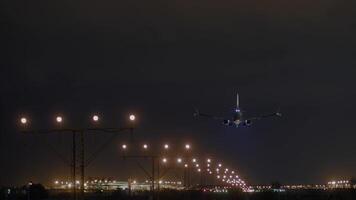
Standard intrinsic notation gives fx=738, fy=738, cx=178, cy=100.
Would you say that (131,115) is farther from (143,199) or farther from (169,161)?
(169,161)

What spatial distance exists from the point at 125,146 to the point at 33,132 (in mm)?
27548

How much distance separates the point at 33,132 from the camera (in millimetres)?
63781

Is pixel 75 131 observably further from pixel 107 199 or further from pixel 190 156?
pixel 190 156

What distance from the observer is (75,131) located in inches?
2318

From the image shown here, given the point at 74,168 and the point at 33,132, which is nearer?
the point at 74,168

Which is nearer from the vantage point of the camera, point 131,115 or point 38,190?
point 131,115

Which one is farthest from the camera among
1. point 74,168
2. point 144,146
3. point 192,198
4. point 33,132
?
point 192,198

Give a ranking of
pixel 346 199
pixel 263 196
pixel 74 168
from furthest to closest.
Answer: pixel 263 196
pixel 346 199
pixel 74 168

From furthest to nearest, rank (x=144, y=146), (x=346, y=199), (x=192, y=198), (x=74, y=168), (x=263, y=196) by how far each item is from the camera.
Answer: (x=192, y=198) < (x=263, y=196) < (x=144, y=146) < (x=346, y=199) < (x=74, y=168)

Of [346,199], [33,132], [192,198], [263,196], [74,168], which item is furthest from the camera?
[192,198]

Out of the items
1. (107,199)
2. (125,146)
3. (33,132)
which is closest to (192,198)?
(107,199)

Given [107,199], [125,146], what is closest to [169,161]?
[107,199]

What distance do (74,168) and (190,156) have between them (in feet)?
196

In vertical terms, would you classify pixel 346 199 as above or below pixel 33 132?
below
